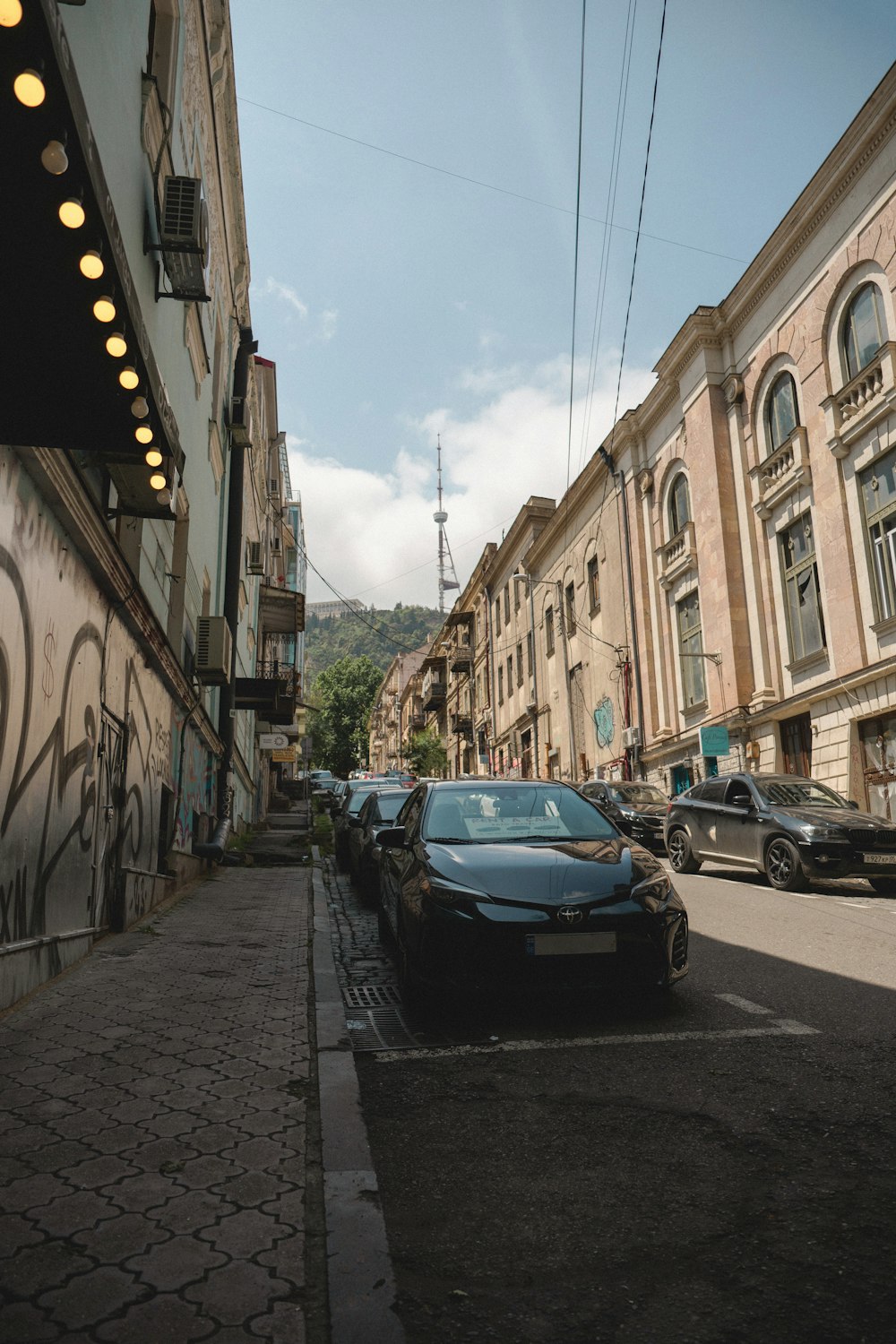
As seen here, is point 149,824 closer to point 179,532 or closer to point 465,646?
point 179,532

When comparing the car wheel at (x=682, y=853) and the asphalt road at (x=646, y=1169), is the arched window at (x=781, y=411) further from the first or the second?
the asphalt road at (x=646, y=1169)

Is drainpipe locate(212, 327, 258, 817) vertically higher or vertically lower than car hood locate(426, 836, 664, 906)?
higher

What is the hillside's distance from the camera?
107438 mm

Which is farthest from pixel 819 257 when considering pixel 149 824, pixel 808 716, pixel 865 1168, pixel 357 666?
pixel 357 666

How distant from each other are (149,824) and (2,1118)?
629cm

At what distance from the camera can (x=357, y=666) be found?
245 ft

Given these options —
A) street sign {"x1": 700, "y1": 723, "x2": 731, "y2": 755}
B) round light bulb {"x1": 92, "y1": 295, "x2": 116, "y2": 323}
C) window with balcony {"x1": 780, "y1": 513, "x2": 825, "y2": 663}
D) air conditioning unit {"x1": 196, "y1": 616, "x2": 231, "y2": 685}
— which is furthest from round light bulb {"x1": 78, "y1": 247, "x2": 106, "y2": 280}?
street sign {"x1": 700, "y1": 723, "x2": 731, "y2": 755}

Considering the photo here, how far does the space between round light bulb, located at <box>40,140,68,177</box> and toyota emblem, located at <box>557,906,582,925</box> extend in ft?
12.7

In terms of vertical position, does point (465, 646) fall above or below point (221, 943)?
above

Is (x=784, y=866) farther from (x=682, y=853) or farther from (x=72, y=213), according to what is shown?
(x=72, y=213)

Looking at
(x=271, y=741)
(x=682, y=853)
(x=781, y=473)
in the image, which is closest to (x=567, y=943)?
(x=682, y=853)

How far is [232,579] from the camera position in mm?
17812

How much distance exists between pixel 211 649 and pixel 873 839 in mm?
9357

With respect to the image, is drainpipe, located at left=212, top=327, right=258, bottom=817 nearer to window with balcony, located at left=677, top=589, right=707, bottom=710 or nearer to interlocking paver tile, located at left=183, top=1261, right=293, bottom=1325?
window with balcony, located at left=677, top=589, right=707, bottom=710
